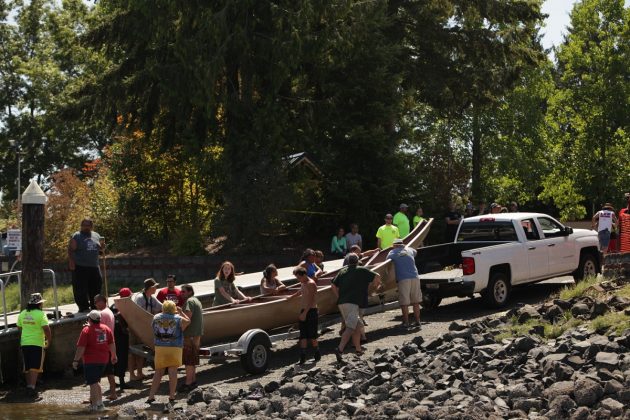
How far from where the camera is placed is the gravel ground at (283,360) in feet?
48.2

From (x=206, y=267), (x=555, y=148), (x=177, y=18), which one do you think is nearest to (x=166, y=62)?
(x=177, y=18)

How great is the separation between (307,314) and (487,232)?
564 centimetres

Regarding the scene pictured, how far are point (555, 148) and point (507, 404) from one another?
85.6ft

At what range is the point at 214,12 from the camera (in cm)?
2814

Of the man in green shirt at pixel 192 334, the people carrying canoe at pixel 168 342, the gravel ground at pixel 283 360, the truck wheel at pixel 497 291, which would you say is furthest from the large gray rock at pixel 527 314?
the people carrying canoe at pixel 168 342

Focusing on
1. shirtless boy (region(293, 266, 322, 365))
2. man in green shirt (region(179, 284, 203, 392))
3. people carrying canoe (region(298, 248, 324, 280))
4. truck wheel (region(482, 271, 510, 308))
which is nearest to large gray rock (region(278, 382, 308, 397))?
man in green shirt (region(179, 284, 203, 392))

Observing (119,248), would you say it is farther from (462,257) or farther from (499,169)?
(499,169)

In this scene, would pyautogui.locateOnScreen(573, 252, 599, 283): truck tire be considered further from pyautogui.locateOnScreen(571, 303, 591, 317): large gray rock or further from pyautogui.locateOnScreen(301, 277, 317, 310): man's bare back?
pyautogui.locateOnScreen(301, 277, 317, 310): man's bare back

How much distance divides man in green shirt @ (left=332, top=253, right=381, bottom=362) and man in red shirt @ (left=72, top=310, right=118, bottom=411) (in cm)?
383

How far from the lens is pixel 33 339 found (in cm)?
1548

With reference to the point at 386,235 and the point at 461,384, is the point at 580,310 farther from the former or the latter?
the point at 386,235

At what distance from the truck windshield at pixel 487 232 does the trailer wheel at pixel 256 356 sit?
6.22m

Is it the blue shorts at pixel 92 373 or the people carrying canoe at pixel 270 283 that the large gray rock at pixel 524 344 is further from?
the blue shorts at pixel 92 373

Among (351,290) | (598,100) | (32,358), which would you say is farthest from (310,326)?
(598,100)
